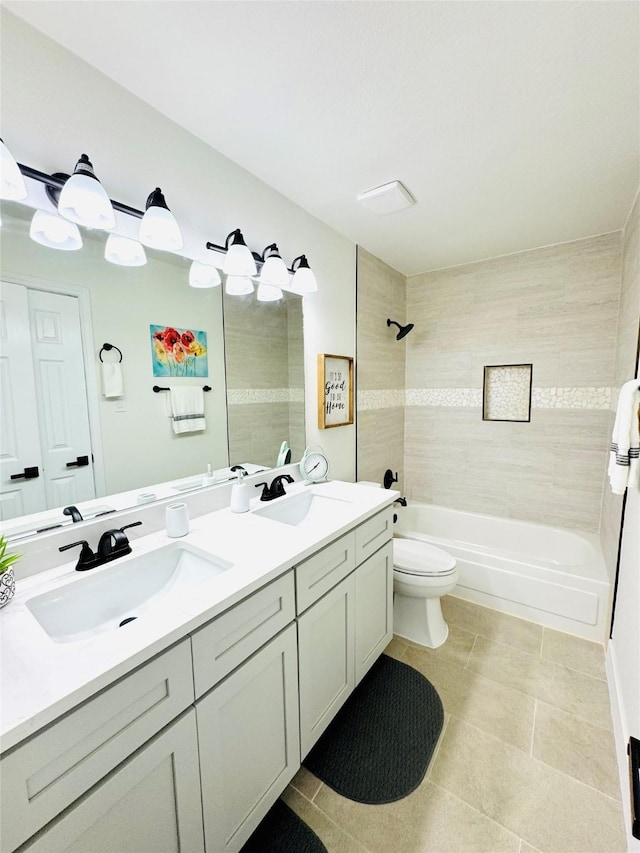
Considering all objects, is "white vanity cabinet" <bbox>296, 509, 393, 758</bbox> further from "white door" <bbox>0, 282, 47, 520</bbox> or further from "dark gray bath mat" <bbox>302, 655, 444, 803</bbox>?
"white door" <bbox>0, 282, 47, 520</bbox>

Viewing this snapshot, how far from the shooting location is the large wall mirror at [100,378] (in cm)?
99

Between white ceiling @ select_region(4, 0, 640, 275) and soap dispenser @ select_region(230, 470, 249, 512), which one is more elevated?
white ceiling @ select_region(4, 0, 640, 275)

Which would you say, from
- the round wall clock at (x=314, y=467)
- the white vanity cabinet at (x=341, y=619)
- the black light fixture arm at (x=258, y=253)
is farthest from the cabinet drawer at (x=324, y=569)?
the black light fixture arm at (x=258, y=253)

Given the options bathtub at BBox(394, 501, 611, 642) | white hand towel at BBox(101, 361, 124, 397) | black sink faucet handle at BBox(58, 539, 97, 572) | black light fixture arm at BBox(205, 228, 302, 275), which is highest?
black light fixture arm at BBox(205, 228, 302, 275)

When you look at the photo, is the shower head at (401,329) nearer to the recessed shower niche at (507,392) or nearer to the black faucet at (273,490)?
the recessed shower niche at (507,392)

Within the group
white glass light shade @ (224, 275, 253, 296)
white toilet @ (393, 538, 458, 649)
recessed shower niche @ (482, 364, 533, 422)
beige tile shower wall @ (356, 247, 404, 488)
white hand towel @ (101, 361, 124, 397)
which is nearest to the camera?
white hand towel @ (101, 361, 124, 397)

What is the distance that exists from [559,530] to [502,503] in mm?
401

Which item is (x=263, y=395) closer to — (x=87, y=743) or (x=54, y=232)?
(x=54, y=232)

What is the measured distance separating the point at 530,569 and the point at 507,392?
50.4 inches

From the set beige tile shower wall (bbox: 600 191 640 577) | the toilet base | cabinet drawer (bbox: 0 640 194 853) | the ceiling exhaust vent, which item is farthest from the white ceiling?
the toilet base

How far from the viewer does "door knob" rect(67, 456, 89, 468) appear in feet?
3.70

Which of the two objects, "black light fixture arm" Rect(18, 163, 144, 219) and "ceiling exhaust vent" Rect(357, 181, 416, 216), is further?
"ceiling exhaust vent" Rect(357, 181, 416, 216)

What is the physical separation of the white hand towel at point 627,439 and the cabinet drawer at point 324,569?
3.08 ft

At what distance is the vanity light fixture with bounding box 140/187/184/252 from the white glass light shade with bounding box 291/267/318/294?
0.70 m
